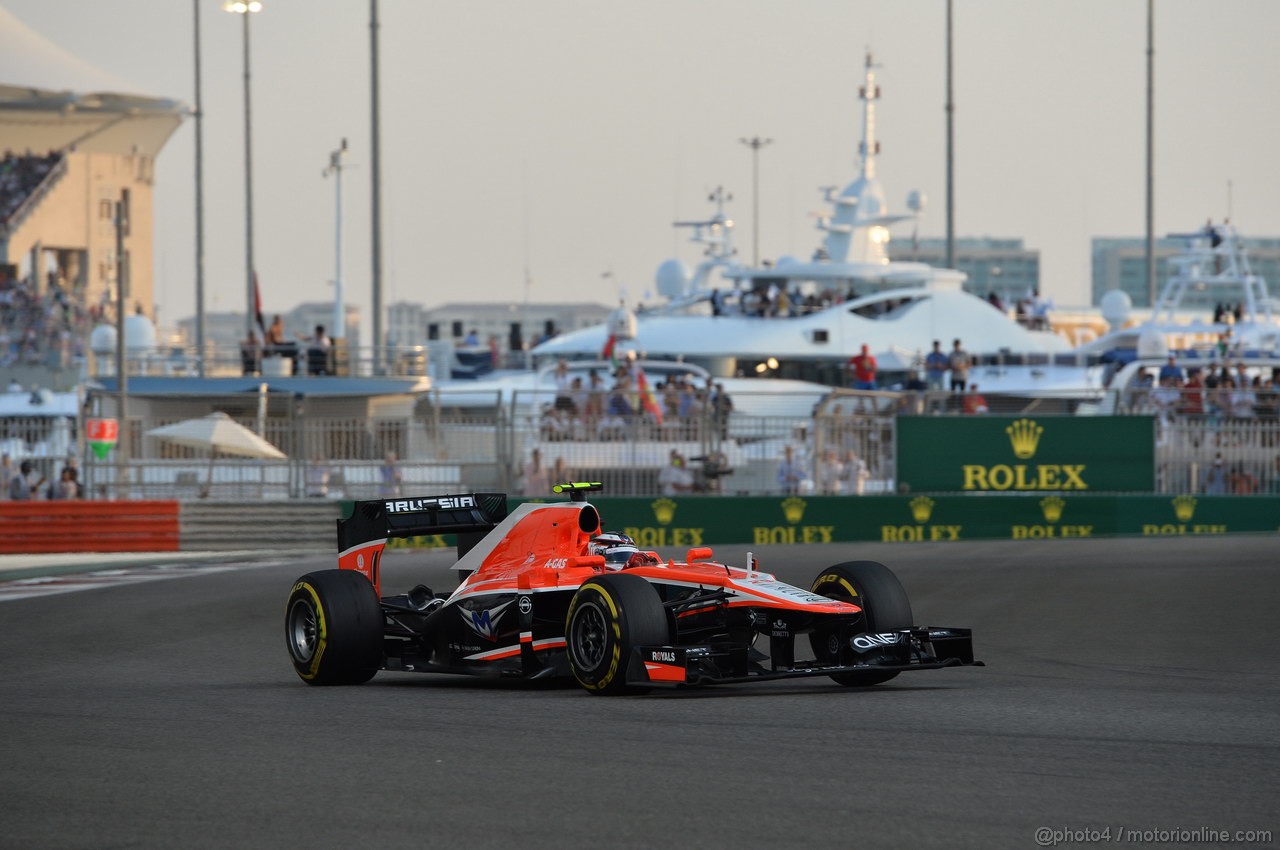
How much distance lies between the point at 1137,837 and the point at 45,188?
70310 millimetres

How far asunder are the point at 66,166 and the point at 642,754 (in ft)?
230

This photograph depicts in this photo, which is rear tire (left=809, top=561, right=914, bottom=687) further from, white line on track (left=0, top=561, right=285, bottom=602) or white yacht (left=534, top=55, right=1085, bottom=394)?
white yacht (left=534, top=55, right=1085, bottom=394)

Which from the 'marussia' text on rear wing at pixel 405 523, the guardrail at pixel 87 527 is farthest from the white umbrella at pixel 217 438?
the 'marussia' text on rear wing at pixel 405 523

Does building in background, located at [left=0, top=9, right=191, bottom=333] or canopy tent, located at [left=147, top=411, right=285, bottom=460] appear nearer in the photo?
canopy tent, located at [left=147, top=411, right=285, bottom=460]

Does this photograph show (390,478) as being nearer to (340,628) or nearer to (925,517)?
(925,517)

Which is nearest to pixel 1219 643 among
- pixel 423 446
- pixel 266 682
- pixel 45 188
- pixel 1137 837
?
pixel 266 682

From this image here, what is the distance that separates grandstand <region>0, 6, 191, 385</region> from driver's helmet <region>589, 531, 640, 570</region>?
58219 mm

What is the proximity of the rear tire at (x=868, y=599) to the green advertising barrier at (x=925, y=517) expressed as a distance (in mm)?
14496

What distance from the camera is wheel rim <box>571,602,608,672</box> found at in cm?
876

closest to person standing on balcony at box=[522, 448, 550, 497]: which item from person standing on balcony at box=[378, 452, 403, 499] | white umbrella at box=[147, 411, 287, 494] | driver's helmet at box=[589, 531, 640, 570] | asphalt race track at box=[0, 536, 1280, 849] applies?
person standing on balcony at box=[378, 452, 403, 499]

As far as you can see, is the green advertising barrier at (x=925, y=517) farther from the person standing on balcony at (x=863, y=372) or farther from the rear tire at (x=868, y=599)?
the rear tire at (x=868, y=599)

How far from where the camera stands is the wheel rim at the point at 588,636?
8758mm

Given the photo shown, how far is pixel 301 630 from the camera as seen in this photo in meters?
10.2

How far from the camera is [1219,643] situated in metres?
12.0
